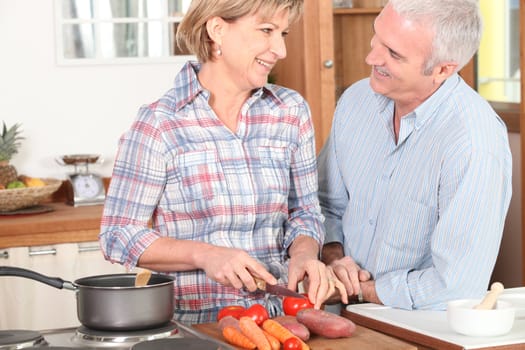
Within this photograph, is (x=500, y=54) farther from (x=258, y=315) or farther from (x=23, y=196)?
(x=258, y=315)

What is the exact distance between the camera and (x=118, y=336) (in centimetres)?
189

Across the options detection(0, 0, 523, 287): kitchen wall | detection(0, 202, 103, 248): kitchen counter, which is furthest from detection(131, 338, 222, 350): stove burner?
detection(0, 0, 523, 287): kitchen wall

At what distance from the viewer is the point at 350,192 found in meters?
2.54

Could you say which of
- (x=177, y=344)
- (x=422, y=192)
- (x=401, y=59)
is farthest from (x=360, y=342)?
(x=401, y=59)

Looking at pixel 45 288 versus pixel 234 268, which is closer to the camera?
pixel 234 268

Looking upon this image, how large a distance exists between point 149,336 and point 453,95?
0.95 metres

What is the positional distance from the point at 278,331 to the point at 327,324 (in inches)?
4.2

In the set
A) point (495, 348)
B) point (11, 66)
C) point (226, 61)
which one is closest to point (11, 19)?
point (11, 66)

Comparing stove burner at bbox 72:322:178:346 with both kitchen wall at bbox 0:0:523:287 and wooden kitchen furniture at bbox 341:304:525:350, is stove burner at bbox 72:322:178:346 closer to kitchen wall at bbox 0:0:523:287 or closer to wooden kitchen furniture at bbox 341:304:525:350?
wooden kitchen furniture at bbox 341:304:525:350

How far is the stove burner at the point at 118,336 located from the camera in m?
1.89

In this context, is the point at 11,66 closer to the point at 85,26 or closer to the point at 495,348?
the point at 85,26

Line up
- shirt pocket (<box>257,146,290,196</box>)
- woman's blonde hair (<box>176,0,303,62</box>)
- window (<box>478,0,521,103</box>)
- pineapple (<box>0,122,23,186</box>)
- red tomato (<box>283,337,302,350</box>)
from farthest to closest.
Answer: window (<box>478,0,521,103</box>) → pineapple (<box>0,122,23,186</box>) → shirt pocket (<box>257,146,290,196</box>) → woman's blonde hair (<box>176,0,303,62</box>) → red tomato (<box>283,337,302,350</box>)

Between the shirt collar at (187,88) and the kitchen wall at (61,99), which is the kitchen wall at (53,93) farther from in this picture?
the shirt collar at (187,88)

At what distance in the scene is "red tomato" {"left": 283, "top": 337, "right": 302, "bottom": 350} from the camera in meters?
1.86
